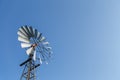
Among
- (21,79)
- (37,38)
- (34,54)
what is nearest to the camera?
(21,79)

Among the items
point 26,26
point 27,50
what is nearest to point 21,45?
point 27,50

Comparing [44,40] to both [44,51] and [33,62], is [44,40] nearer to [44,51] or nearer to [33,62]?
[44,51]

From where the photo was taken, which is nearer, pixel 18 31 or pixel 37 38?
pixel 18 31

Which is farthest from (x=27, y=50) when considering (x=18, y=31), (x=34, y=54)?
(x=18, y=31)

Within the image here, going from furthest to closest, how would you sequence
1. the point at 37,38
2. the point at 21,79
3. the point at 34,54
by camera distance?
the point at 37,38 < the point at 34,54 < the point at 21,79

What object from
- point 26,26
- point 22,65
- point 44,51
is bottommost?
point 22,65

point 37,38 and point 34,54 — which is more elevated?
point 37,38

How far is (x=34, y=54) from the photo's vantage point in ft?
102

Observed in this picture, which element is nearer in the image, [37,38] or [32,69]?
[32,69]

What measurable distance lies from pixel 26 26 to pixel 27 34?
1.22 metres

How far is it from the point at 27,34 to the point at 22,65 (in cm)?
469

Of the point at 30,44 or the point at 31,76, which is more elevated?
the point at 30,44

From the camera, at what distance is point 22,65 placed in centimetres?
3083

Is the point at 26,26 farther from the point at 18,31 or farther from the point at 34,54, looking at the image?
the point at 34,54
